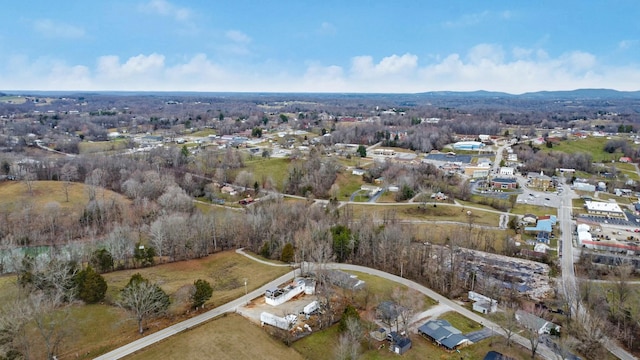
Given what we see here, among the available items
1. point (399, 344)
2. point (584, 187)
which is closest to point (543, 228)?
point (584, 187)

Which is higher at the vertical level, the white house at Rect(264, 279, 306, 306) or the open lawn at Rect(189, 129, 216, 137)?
the open lawn at Rect(189, 129, 216, 137)

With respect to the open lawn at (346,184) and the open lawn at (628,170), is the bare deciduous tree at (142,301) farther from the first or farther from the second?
the open lawn at (628,170)

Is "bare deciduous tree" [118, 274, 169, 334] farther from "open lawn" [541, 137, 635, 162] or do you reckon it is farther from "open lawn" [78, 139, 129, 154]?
"open lawn" [541, 137, 635, 162]

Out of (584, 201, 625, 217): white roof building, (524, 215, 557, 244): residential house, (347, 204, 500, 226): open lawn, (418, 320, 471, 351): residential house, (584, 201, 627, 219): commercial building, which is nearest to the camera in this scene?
(418, 320, 471, 351): residential house

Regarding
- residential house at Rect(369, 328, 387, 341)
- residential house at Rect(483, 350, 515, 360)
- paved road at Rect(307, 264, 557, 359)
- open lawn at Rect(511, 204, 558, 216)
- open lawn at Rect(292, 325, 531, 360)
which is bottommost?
open lawn at Rect(511, 204, 558, 216)

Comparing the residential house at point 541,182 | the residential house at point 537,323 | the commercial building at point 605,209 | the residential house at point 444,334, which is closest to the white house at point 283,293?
the residential house at point 444,334

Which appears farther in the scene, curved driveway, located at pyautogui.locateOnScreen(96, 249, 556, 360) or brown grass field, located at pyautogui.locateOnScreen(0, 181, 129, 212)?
brown grass field, located at pyautogui.locateOnScreen(0, 181, 129, 212)

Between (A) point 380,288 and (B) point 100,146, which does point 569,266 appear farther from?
(B) point 100,146

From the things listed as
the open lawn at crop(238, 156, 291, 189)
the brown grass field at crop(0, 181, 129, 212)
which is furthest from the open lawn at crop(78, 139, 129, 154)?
the open lawn at crop(238, 156, 291, 189)
